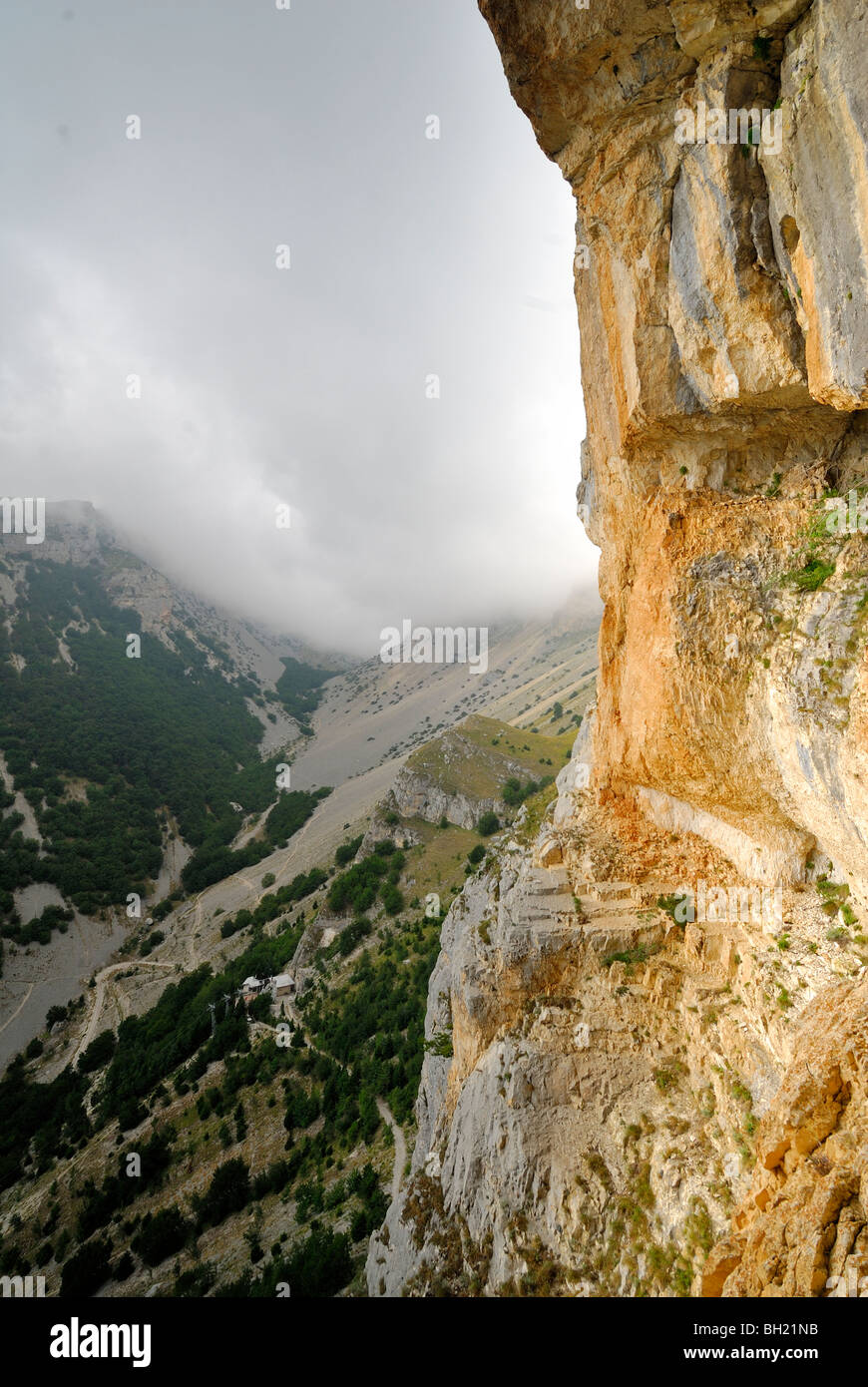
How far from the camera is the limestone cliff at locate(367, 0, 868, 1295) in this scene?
28.4 feet

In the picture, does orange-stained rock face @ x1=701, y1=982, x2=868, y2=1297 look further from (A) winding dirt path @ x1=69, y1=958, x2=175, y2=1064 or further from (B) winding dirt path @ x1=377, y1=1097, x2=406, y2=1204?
(A) winding dirt path @ x1=69, y1=958, x2=175, y2=1064

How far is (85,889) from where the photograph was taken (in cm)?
8194

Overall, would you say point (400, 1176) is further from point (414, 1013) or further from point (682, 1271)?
point (682, 1271)

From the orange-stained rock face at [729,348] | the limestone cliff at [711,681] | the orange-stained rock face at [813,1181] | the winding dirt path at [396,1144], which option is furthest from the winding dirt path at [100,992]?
the orange-stained rock face at [729,348]

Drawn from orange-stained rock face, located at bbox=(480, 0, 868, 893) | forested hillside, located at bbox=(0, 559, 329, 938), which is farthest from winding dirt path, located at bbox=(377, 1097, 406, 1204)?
forested hillside, located at bbox=(0, 559, 329, 938)

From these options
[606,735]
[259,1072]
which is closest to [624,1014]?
[606,735]

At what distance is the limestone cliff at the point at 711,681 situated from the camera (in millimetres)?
8664

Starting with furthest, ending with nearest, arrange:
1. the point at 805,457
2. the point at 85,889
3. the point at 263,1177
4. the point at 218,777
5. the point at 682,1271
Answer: the point at 218,777 < the point at 85,889 < the point at 263,1177 < the point at 805,457 < the point at 682,1271

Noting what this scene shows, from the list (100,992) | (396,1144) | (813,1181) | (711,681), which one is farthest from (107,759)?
(813,1181)

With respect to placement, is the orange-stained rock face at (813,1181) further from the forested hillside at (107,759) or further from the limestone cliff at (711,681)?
the forested hillside at (107,759)

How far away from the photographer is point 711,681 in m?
12.0

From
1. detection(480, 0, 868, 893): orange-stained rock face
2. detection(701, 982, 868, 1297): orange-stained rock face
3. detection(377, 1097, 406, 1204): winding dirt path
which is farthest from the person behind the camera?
detection(377, 1097, 406, 1204): winding dirt path

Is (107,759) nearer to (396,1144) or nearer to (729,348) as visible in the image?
(396,1144)

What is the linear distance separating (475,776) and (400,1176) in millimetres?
55051
